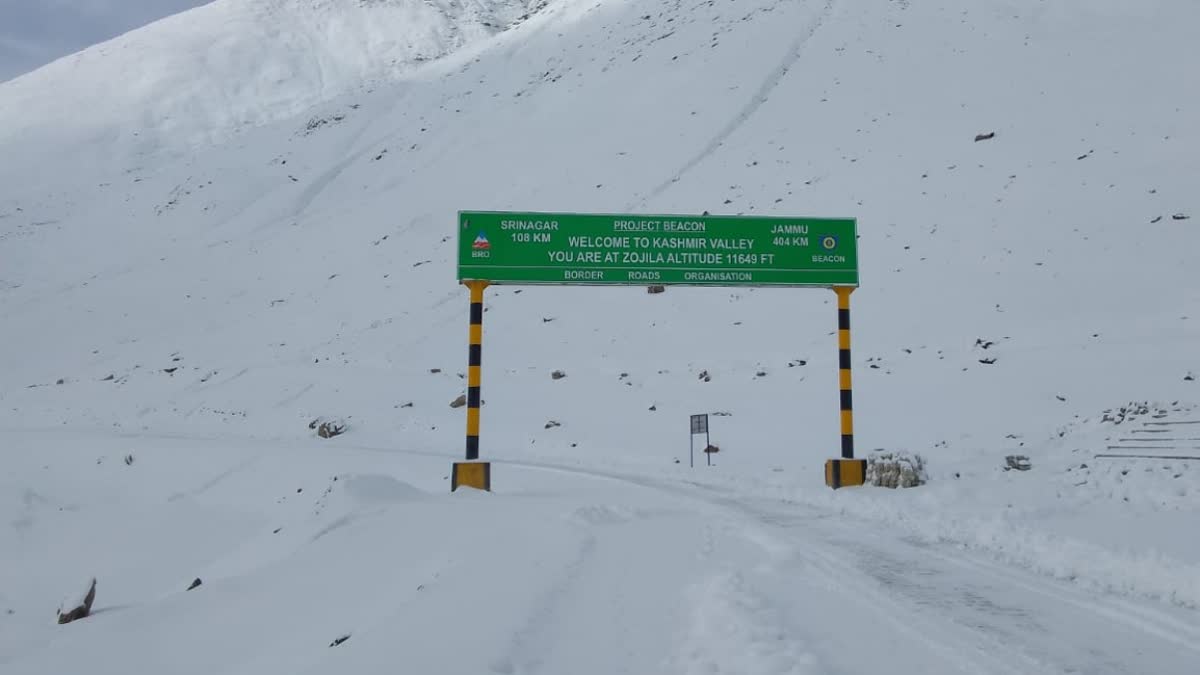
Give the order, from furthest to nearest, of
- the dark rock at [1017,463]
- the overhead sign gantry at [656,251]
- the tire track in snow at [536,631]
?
the overhead sign gantry at [656,251], the dark rock at [1017,463], the tire track in snow at [536,631]

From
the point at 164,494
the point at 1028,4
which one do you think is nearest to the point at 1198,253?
the point at 164,494

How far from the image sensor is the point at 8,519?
1670cm

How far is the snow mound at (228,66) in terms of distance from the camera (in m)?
73.4

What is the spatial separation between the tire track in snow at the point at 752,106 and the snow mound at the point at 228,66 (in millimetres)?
A: 48215

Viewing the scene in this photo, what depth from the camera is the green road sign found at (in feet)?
45.8

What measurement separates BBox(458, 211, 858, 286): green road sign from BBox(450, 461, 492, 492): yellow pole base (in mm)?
3727

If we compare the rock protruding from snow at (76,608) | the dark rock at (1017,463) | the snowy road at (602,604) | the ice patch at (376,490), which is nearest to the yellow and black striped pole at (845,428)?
the dark rock at (1017,463)

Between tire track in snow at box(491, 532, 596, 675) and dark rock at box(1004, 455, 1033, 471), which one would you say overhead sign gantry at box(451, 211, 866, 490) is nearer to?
dark rock at box(1004, 455, 1033, 471)

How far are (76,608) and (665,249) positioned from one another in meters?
10.5

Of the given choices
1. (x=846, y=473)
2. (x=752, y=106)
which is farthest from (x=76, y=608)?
(x=752, y=106)

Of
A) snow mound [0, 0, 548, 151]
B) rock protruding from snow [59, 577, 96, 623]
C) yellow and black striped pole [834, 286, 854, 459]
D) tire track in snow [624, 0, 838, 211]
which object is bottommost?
rock protruding from snow [59, 577, 96, 623]

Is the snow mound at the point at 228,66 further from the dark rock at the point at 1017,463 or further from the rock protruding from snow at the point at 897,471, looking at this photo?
the dark rock at the point at 1017,463

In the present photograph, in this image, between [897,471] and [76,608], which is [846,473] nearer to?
[897,471]

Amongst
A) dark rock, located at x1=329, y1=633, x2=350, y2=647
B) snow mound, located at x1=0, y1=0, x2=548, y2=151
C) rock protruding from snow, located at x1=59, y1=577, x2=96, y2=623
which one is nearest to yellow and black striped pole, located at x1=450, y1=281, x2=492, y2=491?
rock protruding from snow, located at x1=59, y1=577, x2=96, y2=623
